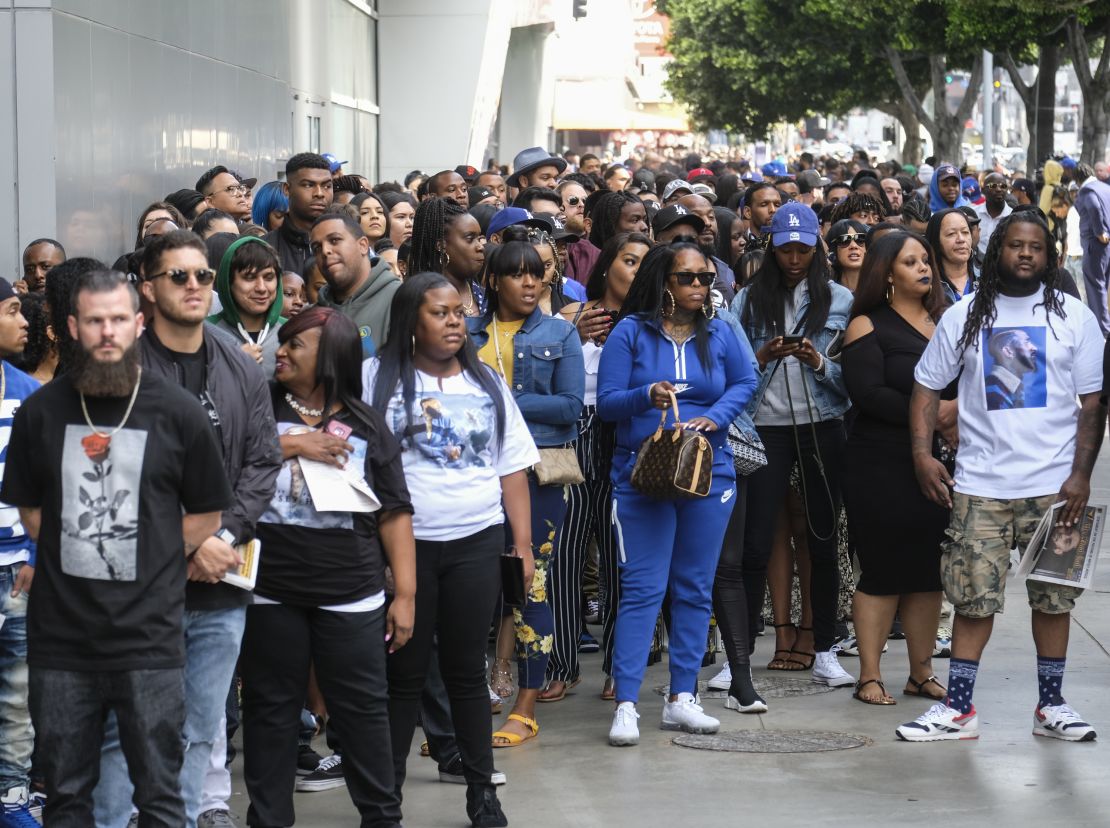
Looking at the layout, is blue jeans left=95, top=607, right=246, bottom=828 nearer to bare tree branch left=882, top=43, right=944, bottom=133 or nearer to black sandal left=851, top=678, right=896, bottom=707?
black sandal left=851, top=678, right=896, bottom=707

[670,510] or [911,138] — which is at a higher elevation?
[911,138]

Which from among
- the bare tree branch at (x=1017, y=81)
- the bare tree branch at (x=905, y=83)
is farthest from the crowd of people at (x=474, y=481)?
the bare tree branch at (x=905, y=83)

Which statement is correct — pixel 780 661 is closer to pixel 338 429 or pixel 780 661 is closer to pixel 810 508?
pixel 810 508

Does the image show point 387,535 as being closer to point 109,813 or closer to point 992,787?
point 109,813

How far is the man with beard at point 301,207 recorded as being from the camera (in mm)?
8781

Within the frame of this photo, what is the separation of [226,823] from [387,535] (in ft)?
3.65

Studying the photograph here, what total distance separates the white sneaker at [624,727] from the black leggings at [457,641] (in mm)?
1078

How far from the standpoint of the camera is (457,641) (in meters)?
5.90

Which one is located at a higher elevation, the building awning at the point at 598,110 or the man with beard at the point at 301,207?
the building awning at the point at 598,110

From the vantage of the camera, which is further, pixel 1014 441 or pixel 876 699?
pixel 876 699

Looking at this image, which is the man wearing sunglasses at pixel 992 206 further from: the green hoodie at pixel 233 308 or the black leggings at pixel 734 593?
the green hoodie at pixel 233 308

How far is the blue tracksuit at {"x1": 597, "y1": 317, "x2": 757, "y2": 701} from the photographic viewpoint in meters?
7.06

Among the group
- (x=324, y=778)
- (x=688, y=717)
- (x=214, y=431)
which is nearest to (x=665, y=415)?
(x=688, y=717)

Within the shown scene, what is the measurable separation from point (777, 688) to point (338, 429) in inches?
123
